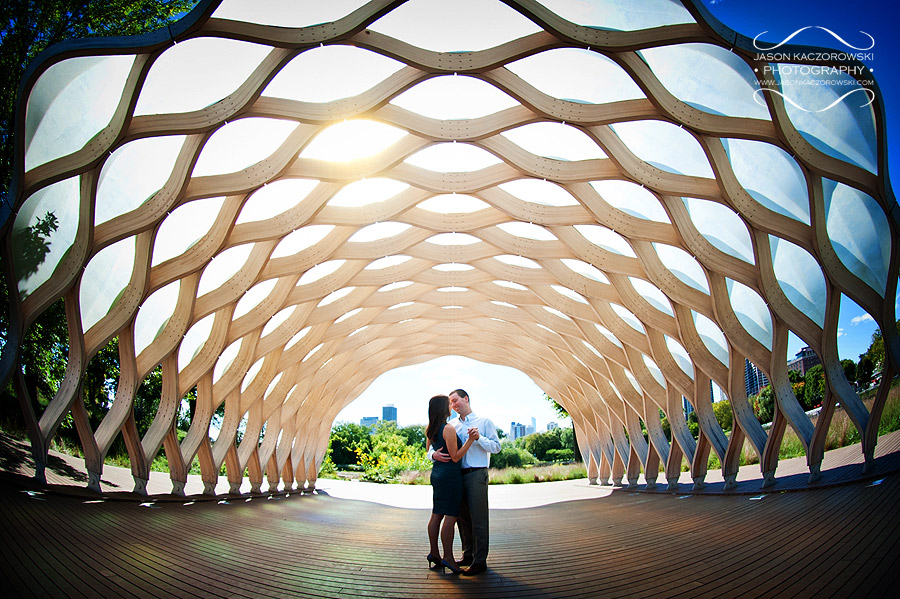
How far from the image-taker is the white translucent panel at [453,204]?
19.4 metres

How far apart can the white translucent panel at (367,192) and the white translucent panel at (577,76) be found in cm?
597

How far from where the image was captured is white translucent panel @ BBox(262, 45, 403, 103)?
12.4 m

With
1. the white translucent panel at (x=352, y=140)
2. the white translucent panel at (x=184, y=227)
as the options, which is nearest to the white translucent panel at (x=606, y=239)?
the white translucent panel at (x=352, y=140)

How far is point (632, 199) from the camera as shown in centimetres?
1744

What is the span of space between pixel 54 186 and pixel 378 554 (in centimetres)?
1075

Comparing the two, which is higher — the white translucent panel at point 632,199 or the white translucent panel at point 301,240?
the white translucent panel at point 632,199

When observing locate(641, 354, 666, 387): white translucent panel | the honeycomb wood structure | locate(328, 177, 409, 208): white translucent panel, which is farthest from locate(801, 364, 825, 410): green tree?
locate(328, 177, 409, 208): white translucent panel

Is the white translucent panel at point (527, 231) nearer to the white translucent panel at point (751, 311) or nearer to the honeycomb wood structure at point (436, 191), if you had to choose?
the honeycomb wood structure at point (436, 191)

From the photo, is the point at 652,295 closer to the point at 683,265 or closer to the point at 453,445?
the point at 683,265

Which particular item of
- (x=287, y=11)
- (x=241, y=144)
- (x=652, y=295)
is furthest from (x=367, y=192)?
(x=652, y=295)

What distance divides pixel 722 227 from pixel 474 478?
41.3ft

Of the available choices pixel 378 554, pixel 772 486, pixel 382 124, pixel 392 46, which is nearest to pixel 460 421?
pixel 378 554

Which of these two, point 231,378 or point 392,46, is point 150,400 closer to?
point 231,378

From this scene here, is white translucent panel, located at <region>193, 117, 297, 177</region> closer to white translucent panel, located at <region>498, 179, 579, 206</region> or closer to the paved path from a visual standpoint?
white translucent panel, located at <region>498, 179, 579, 206</region>
